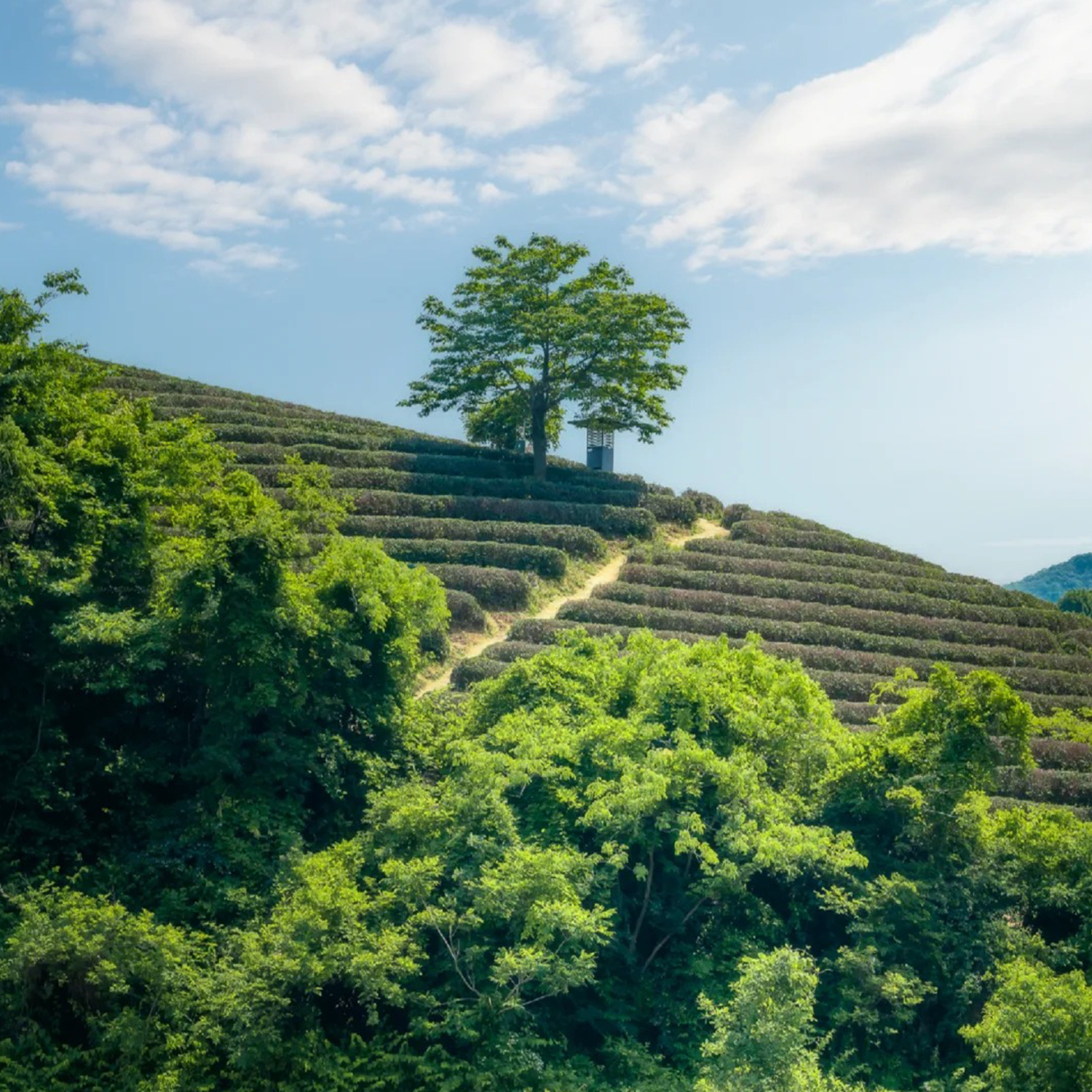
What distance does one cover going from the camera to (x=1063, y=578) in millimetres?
97625

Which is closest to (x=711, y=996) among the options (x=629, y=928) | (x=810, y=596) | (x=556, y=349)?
(x=629, y=928)

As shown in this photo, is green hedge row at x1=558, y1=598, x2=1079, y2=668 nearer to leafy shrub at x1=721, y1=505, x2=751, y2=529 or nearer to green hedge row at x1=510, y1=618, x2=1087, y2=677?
green hedge row at x1=510, y1=618, x2=1087, y2=677

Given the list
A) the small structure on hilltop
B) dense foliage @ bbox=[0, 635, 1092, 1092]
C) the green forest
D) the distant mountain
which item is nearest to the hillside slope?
the small structure on hilltop

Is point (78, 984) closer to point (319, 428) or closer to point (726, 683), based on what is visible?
point (726, 683)

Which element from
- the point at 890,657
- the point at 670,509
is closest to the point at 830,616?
the point at 890,657

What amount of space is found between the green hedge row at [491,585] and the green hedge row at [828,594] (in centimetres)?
385

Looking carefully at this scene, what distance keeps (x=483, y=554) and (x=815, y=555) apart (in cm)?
1206

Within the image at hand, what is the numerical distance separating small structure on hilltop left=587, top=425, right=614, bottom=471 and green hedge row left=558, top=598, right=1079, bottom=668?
1501cm

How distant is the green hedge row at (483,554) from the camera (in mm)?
31672

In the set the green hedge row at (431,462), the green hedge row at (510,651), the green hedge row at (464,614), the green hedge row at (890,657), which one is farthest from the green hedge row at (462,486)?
the green hedge row at (510,651)

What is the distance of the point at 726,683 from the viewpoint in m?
18.8

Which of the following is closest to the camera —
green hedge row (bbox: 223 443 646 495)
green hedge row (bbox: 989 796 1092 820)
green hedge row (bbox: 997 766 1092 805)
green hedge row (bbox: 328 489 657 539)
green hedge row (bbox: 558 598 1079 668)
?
green hedge row (bbox: 989 796 1092 820)

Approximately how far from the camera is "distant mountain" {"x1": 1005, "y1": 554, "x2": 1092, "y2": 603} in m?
95.4

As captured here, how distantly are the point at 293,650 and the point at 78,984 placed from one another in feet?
21.6
